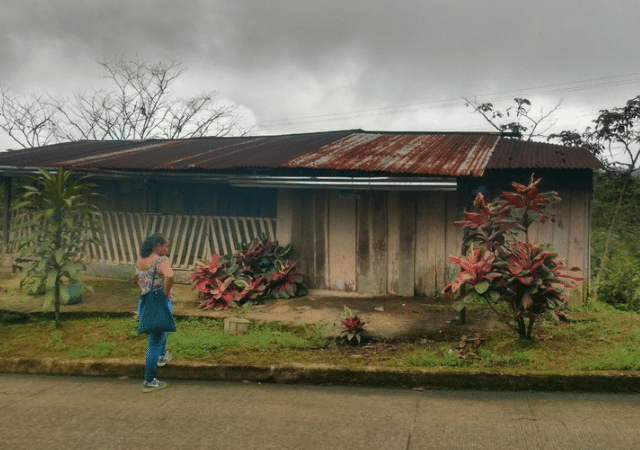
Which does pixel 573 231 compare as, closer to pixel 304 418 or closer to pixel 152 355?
pixel 304 418

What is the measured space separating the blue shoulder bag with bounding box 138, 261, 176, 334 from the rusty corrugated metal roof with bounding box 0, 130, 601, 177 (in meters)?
3.62

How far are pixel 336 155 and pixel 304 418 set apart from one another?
5.47 meters

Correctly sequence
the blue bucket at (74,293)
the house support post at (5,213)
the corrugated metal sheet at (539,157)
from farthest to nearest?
the house support post at (5,213), the blue bucket at (74,293), the corrugated metal sheet at (539,157)

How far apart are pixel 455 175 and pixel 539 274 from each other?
2.20m

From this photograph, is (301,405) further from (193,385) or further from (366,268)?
(366,268)

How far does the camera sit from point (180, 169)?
8.70 m

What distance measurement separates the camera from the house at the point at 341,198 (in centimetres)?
767

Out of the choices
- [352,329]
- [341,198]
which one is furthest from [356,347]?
[341,198]

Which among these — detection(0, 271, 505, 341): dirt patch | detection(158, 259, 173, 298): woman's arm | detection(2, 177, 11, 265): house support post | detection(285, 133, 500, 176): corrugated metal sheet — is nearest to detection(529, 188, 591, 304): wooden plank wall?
detection(285, 133, 500, 176): corrugated metal sheet

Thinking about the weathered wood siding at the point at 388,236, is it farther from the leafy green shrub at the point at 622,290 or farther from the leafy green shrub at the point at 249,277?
the leafy green shrub at the point at 622,290

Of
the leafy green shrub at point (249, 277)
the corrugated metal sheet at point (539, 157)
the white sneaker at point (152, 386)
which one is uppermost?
the corrugated metal sheet at point (539, 157)

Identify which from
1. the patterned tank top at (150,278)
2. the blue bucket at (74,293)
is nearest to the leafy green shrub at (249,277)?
the blue bucket at (74,293)

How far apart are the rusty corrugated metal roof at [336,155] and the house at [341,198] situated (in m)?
0.03

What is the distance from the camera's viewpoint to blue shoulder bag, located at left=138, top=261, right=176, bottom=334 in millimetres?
4883
